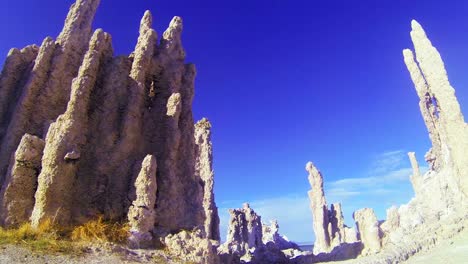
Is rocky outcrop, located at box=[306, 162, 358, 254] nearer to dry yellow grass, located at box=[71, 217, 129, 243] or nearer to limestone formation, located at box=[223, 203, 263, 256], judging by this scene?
limestone formation, located at box=[223, 203, 263, 256]

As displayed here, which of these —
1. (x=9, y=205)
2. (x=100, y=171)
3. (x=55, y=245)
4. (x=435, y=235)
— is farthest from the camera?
(x=435, y=235)

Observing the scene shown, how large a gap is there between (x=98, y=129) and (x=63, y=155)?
2415mm

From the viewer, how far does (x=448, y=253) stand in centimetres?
2061

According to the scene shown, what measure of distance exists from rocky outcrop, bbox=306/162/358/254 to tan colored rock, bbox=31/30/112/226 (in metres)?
45.8

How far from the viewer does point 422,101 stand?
36.1m

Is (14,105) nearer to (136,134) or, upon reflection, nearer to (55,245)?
(136,134)

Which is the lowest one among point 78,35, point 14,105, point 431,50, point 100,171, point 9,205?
point 9,205

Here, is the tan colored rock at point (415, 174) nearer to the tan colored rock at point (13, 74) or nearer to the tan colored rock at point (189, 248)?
the tan colored rock at point (189, 248)

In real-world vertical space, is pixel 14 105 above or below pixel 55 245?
above

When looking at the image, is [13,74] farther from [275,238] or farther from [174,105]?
[275,238]

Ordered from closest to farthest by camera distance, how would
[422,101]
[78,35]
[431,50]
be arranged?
[78,35]
[431,50]
[422,101]

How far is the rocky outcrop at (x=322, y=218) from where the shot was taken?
54531 millimetres

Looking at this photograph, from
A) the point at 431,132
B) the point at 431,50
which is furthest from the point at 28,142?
the point at 431,132

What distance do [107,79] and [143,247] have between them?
779 centimetres
